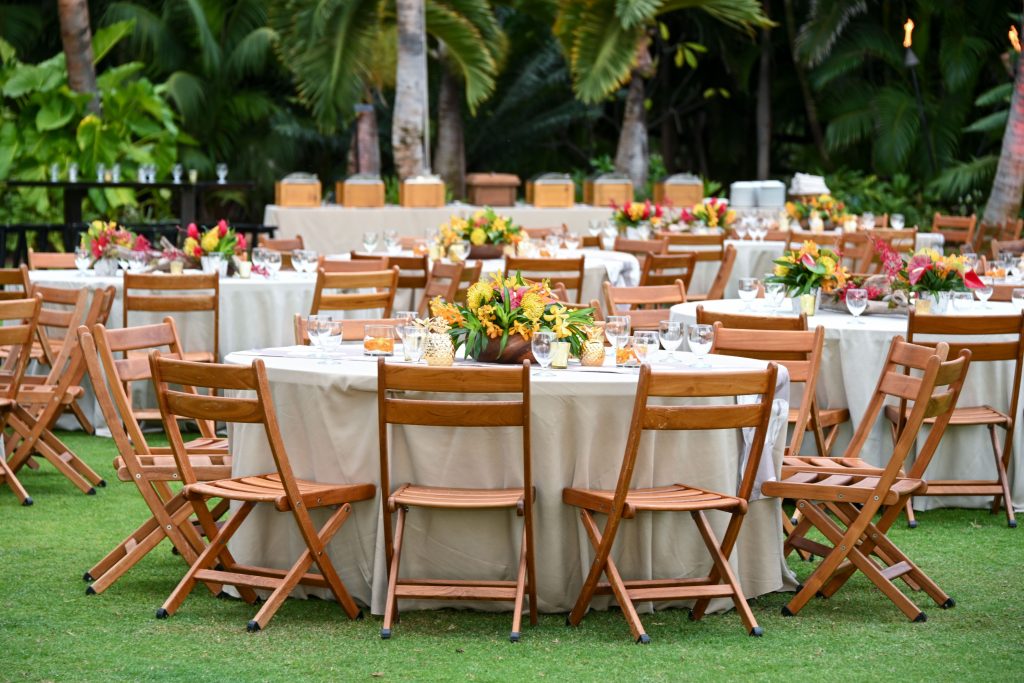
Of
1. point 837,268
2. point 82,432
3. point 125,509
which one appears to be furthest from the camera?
point 82,432

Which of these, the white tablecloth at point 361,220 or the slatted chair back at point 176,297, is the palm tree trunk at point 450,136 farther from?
the slatted chair back at point 176,297

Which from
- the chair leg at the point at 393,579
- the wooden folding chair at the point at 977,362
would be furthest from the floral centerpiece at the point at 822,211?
the chair leg at the point at 393,579

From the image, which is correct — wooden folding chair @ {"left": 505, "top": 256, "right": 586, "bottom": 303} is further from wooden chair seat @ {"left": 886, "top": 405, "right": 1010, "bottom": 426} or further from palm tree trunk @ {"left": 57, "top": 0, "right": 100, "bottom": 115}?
palm tree trunk @ {"left": 57, "top": 0, "right": 100, "bottom": 115}

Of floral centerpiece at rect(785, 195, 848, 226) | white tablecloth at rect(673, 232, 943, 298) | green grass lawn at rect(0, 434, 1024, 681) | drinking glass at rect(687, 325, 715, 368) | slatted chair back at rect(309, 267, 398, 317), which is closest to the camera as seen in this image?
green grass lawn at rect(0, 434, 1024, 681)

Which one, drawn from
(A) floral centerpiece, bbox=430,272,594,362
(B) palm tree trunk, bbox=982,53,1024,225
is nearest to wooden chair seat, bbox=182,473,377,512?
(A) floral centerpiece, bbox=430,272,594,362

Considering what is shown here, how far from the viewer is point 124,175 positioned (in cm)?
1945

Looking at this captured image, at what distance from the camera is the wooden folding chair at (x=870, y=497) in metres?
5.45

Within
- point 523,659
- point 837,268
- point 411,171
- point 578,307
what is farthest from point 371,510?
point 411,171

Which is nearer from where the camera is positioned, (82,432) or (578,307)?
(578,307)

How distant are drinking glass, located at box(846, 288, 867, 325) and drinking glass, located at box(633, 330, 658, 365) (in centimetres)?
219

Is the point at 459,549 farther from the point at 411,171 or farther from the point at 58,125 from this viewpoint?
the point at 58,125

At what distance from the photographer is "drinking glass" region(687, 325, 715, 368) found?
5.98 meters

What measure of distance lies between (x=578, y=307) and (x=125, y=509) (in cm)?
236

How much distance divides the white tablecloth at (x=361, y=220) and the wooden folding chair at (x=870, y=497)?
11590 mm
